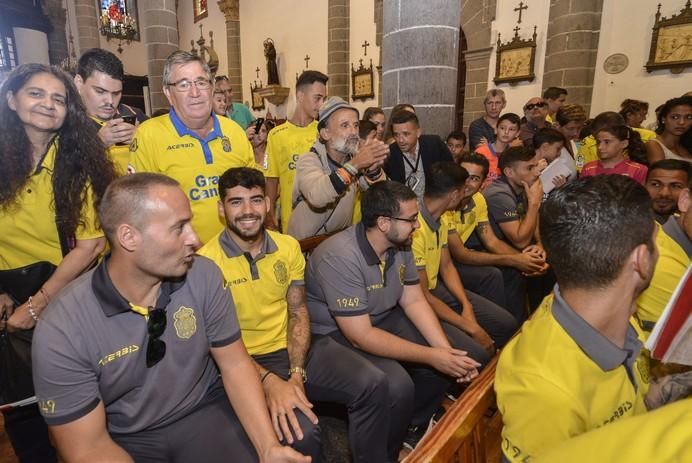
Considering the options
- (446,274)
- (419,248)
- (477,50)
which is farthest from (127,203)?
(477,50)

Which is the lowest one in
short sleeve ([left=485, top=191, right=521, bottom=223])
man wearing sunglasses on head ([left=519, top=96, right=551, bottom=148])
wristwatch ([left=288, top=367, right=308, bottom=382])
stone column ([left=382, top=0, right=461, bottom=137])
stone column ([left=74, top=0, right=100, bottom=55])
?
wristwatch ([left=288, top=367, right=308, bottom=382])

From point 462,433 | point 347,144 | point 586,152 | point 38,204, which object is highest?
point 347,144

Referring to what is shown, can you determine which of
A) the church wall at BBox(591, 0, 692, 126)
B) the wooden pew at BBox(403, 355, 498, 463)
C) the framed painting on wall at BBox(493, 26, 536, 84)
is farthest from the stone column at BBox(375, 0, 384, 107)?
the wooden pew at BBox(403, 355, 498, 463)

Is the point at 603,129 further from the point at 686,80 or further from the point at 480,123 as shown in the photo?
the point at 686,80

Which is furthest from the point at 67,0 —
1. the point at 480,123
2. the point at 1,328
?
the point at 1,328

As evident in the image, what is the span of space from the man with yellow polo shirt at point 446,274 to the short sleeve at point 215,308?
4.91 feet

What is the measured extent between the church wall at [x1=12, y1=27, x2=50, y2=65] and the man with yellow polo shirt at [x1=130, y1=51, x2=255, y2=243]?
13840 mm

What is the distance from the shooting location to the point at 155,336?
63.8 inches

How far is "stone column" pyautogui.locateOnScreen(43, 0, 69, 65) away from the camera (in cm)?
1360

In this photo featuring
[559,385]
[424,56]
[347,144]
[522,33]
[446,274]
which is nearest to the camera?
[559,385]

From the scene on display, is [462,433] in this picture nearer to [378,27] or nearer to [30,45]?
[378,27]

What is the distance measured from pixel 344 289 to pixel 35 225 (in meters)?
1.57

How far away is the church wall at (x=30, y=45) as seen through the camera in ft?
41.7

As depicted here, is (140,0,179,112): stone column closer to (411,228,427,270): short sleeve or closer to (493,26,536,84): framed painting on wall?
(411,228,427,270): short sleeve
